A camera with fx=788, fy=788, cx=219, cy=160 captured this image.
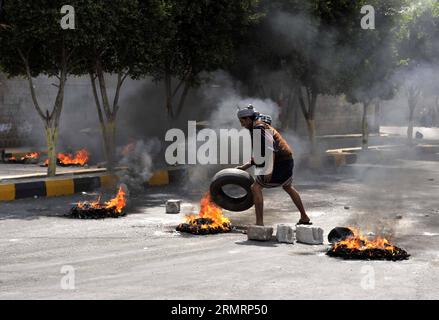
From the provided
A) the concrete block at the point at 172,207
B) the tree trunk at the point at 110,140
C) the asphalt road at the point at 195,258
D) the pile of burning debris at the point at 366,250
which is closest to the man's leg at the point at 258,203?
the asphalt road at the point at 195,258

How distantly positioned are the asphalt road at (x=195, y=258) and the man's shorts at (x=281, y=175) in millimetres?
821

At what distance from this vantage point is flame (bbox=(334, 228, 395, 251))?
840 cm

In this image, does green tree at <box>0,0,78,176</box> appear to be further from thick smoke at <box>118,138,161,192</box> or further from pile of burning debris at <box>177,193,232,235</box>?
pile of burning debris at <box>177,193,232,235</box>

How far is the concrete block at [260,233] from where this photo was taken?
9516mm

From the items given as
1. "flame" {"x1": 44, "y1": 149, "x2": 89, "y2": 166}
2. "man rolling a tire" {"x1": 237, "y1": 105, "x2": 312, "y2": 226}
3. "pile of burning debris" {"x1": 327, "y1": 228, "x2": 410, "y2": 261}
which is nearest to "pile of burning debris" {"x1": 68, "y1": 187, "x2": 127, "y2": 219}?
"man rolling a tire" {"x1": 237, "y1": 105, "x2": 312, "y2": 226}

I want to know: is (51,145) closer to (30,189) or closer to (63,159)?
(30,189)

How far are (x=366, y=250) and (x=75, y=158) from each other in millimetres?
14408

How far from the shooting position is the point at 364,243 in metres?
8.58

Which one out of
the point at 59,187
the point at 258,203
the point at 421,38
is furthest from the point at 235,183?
the point at 421,38

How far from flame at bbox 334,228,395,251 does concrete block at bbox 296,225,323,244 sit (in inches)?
23.9

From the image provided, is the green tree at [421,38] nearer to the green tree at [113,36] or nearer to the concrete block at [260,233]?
the green tree at [113,36]
